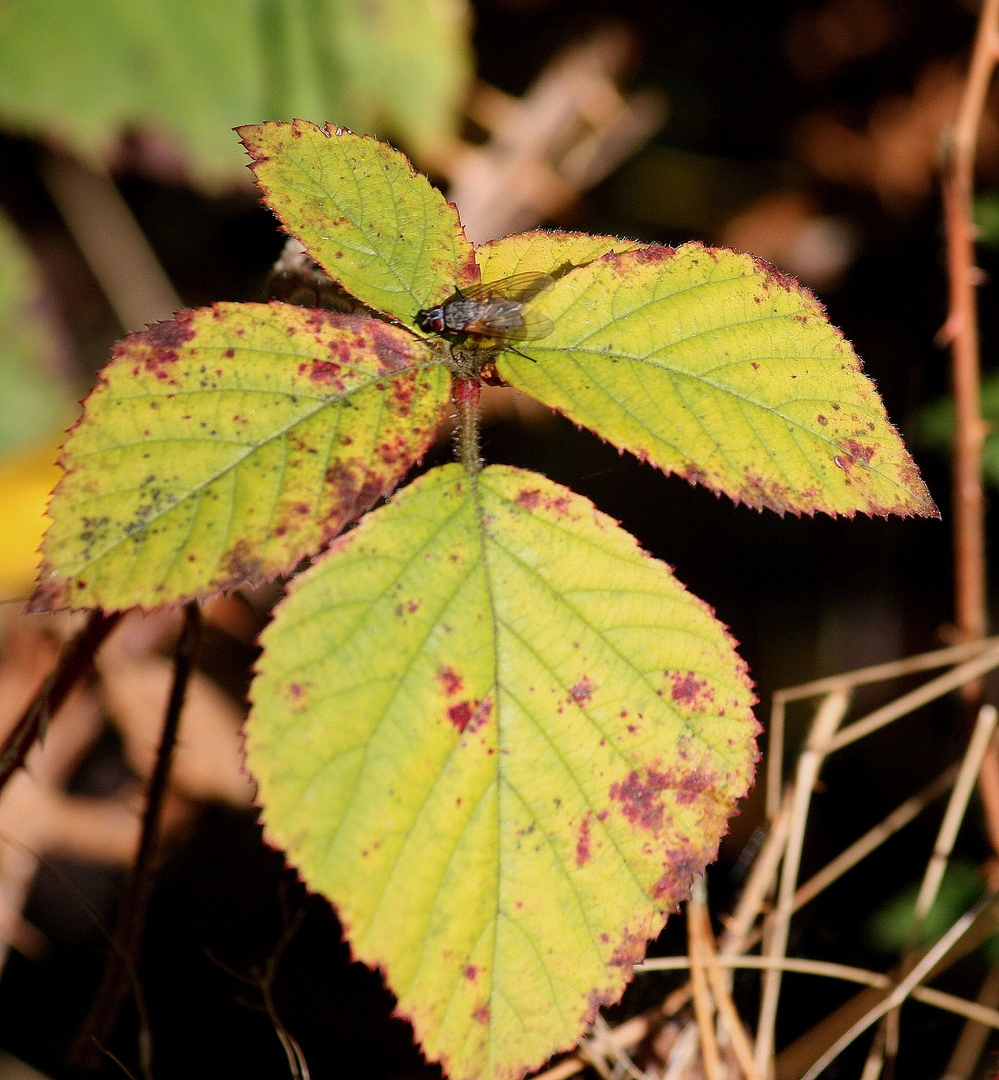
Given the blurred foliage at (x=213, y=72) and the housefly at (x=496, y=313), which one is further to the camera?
the blurred foliage at (x=213, y=72)

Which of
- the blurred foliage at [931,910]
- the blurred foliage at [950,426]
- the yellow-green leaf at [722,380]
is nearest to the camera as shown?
the yellow-green leaf at [722,380]

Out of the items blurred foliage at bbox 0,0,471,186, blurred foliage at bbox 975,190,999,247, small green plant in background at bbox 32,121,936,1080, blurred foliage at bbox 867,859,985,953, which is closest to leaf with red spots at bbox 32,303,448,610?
small green plant in background at bbox 32,121,936,1080

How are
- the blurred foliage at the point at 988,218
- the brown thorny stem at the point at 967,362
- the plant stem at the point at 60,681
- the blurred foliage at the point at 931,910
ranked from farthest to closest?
the blurred foliage at the point at 988,218 < the blurred foliage at the point at 931,910 < the brown thorny stem at the point at 967,362 < the plant stem at the point at 60,681

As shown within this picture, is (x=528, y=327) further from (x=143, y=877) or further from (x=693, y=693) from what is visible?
(x=143, y=877)

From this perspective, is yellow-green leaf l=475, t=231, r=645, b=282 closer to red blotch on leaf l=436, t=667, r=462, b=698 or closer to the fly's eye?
the fly's eye

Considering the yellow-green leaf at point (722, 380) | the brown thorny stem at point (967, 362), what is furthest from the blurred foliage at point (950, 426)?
the yellow-green leaf at point (722, 380)

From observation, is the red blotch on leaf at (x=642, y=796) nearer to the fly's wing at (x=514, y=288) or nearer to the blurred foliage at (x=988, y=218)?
the fly's wing at (x=514, y=288)

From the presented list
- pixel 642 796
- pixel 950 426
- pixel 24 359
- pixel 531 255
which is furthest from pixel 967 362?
pixel 24 359
